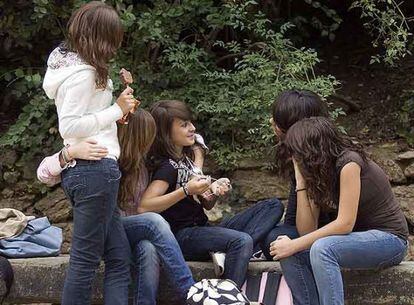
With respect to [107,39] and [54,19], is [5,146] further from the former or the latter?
[107,39]

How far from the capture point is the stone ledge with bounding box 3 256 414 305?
376 centimetres

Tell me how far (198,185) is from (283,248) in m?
0.51

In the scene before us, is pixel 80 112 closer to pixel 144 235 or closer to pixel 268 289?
pixel 144 235

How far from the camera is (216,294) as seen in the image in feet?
11.1

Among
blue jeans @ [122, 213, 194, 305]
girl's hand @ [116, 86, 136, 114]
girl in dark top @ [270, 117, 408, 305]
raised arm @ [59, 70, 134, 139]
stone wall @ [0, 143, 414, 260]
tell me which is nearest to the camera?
raised arm @ [59, 70, 134, 139]

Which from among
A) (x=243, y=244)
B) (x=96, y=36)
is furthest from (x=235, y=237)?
(x=96, y=36)

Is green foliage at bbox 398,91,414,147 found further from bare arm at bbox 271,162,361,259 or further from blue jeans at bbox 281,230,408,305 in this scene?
bare arm at bbox 271,162,361,259

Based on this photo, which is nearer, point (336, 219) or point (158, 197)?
point (336, 219)

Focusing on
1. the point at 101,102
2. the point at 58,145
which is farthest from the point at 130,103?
the point at 58,145

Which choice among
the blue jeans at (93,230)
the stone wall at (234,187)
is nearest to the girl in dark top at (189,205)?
the blue jeans at (93,230)

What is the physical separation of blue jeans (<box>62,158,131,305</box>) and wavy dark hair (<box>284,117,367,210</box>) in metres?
0.89

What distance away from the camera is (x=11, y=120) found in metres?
6.24

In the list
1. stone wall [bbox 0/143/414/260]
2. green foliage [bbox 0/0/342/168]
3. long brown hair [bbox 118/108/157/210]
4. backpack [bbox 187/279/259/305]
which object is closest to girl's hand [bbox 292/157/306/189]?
backpack [bbox 187/279/259/305]

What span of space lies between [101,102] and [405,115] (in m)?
3.62
